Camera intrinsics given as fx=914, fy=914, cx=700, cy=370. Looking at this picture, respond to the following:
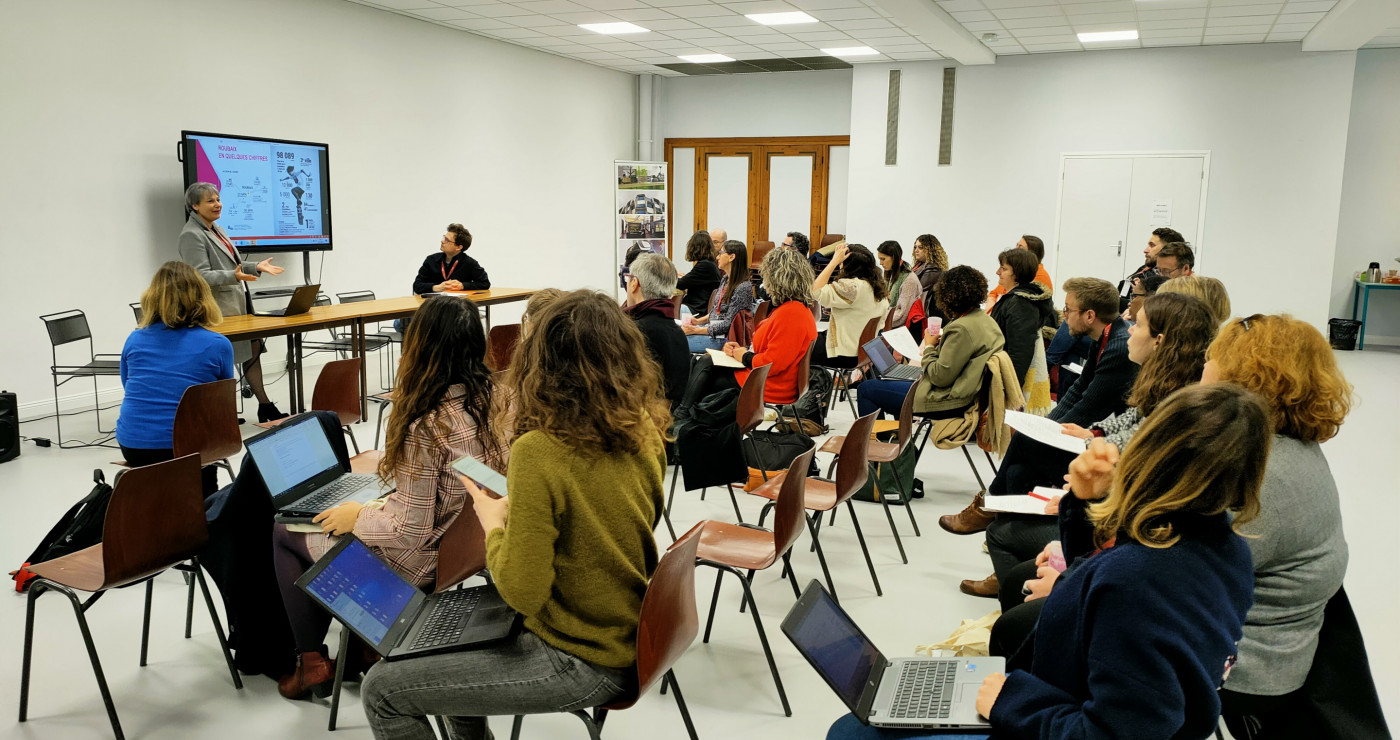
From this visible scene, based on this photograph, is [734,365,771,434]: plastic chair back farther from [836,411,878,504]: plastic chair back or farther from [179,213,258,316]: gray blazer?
[179,213,258,316]: gray blazer

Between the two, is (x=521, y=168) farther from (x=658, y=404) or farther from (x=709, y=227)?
(x=658, y=404)

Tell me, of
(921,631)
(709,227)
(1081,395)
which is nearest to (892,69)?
(709,227)

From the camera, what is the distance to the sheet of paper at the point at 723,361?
4672mm

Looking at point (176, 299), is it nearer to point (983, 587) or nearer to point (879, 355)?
point (983, 587)

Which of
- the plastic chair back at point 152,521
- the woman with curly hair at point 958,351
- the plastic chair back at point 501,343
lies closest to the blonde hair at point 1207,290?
the woman with curly hair at point 958,351

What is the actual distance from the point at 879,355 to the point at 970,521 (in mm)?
1353

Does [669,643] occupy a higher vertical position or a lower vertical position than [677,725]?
higher

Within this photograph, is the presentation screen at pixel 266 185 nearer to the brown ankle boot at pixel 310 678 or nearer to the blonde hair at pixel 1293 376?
the brown ankle boot at pixel 310 678

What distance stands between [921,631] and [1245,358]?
5.12ft

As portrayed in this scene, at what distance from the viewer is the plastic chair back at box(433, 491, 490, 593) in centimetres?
242

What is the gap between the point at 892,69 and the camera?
1082 centimetres

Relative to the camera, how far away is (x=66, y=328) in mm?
5363

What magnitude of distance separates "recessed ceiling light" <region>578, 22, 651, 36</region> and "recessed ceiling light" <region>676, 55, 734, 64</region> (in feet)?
5.45

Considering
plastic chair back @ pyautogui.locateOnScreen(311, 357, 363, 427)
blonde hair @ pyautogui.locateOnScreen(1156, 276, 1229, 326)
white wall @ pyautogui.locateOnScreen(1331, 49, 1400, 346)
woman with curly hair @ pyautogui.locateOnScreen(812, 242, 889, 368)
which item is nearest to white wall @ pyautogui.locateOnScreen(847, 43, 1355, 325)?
white wall @ pyautogui.locateOnScreen(1331, 49, 1400, 346)
